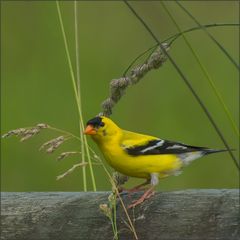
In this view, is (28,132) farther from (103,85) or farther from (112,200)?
(103,85)

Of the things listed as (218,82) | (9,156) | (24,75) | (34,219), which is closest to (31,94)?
(24,75)

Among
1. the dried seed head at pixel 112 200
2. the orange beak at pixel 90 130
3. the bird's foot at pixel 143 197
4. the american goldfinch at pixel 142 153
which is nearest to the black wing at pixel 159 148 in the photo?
the american goldfinch at pixel 142 153

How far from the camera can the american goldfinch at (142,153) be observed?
314 cm

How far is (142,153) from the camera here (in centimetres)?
322

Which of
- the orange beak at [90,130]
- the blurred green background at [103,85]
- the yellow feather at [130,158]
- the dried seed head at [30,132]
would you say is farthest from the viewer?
the blurred green background at [103,85]

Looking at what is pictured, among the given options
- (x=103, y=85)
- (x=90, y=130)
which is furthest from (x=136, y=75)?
(x=103, y=85)

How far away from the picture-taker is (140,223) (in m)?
2.59

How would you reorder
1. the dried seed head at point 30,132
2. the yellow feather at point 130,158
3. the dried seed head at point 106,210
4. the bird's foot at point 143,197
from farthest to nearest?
the yellow feather at point 130,158
the bird's foot at point 143,197
the dried seed head at point 30,132
the dried seed head at point 106,210

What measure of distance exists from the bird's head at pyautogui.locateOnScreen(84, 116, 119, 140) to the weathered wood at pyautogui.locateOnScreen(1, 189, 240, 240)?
49 cm

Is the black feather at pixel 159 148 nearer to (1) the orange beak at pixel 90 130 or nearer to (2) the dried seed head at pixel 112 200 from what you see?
(1) the orange beak at pixel 90 130

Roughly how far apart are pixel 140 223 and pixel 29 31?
432cm

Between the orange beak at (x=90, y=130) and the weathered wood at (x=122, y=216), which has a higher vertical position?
the orange beak at (x=90, y=130)

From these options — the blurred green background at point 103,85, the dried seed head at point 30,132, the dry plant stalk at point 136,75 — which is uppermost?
the dry plant stalk at point 136,75

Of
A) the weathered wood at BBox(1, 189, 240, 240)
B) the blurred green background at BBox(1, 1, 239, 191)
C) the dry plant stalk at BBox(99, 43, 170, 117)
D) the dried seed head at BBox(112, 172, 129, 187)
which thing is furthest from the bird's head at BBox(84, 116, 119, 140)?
the blurred green background at BBox(1, 1, 239, 191)
